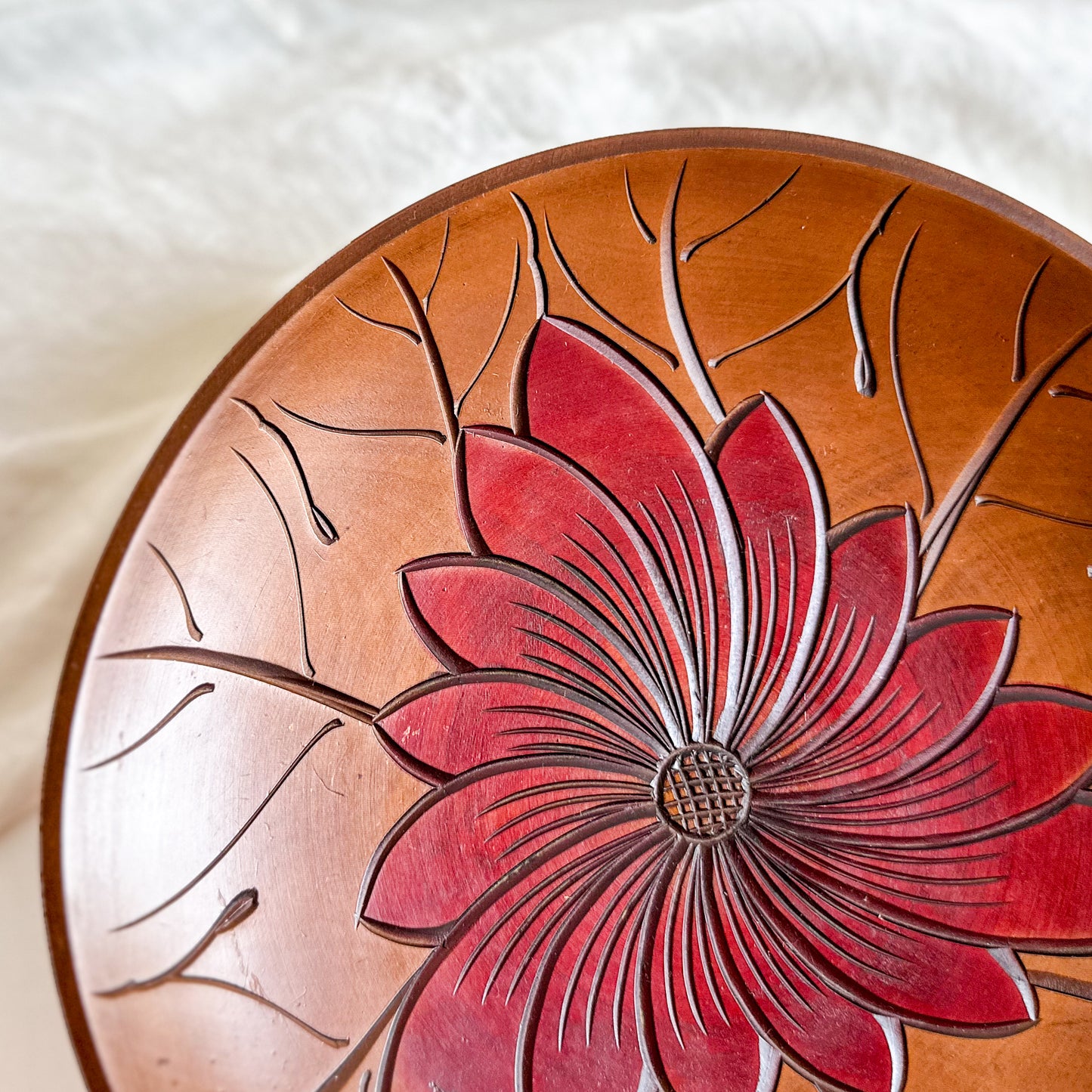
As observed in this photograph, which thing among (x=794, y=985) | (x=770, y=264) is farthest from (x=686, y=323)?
(x=794, y=985)

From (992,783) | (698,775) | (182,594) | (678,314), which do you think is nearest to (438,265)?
(678,314)

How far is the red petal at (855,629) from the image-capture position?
584 mm

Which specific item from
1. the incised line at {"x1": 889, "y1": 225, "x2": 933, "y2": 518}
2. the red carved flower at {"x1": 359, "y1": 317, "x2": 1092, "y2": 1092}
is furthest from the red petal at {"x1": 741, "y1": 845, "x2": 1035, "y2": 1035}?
the incised line at {"x1": 889, "y1": 225, "x2": 933, "y2": 518}

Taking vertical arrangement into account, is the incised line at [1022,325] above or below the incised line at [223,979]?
above

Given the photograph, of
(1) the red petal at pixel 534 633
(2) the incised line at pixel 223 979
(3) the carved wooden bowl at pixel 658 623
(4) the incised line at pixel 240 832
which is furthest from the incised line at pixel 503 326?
(2) the incised line at pixel 223 979

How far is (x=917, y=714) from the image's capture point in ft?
1.92

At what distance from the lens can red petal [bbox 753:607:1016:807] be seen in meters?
0.58

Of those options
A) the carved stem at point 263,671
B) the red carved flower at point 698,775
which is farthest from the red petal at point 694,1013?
the carved stem at point 263,671

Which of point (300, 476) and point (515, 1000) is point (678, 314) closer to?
point (300, 476)

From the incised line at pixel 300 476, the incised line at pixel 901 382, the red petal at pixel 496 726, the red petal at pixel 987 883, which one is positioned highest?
the incised line at pixel 901 382

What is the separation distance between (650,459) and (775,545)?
96 millimetres

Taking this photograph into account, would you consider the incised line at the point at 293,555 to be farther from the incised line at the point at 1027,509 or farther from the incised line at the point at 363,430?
the incised line at the point at 1027,509

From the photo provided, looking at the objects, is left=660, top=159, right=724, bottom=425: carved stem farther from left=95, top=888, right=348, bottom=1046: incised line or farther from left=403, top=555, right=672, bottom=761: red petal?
left=95, top=888, right=348, bottom=1046: incised line

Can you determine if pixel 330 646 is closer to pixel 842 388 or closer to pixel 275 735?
pixel 275 735
